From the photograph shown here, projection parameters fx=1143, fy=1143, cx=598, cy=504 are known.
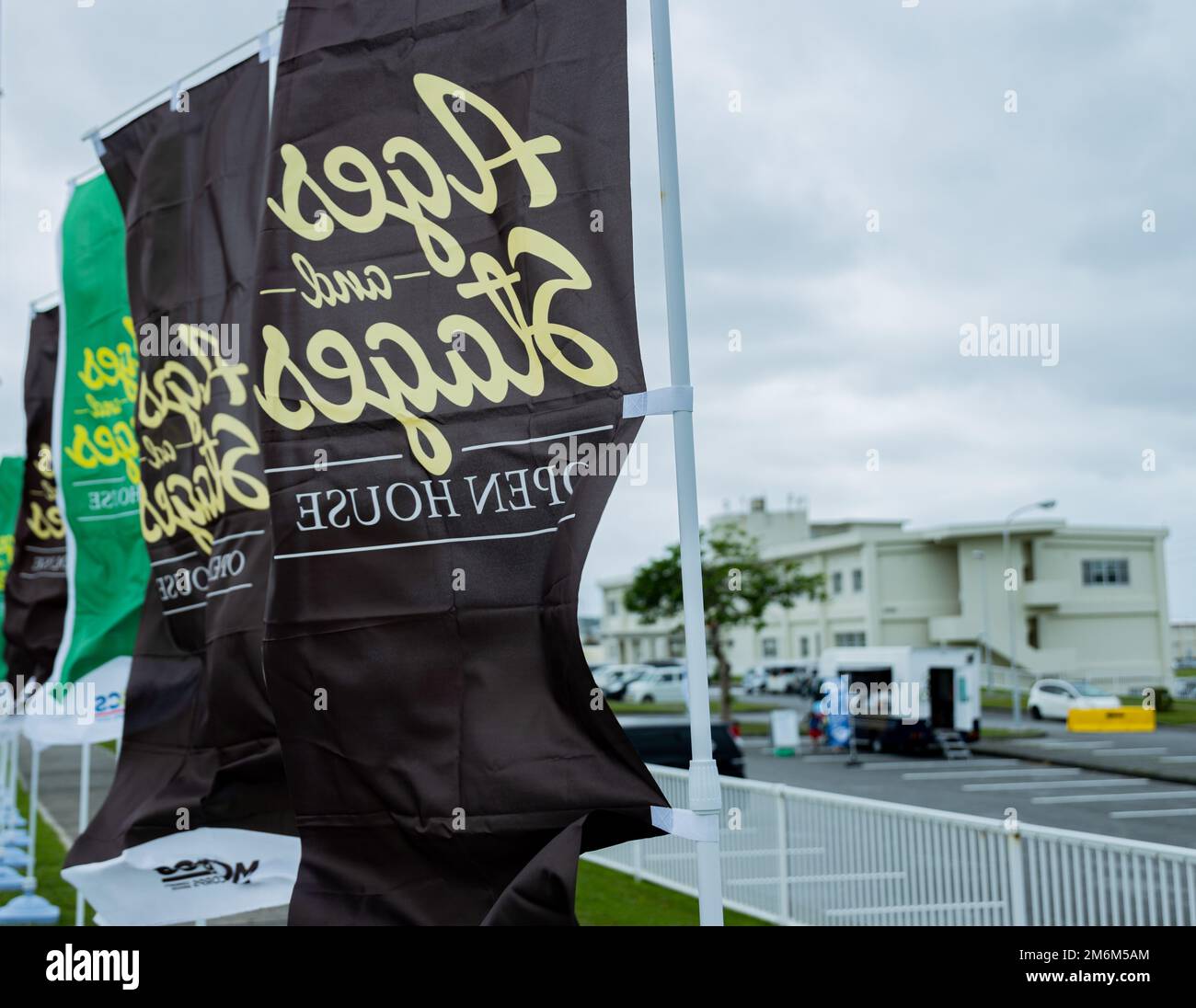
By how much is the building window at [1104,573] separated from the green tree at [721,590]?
17781 millimetres

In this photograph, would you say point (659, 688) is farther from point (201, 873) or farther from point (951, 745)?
point (201, 873)

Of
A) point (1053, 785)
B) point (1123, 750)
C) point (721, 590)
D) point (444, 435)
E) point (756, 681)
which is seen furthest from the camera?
point (756, 681)

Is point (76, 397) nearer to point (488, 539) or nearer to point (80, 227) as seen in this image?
point (80, 227)

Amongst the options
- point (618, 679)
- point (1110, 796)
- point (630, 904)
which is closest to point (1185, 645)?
point (618, 679)

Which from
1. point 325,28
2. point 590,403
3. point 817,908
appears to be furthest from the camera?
point 817,908

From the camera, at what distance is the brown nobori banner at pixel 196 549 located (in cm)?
576

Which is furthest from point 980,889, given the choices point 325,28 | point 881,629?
point 881,629

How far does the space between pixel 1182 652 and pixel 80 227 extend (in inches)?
2403

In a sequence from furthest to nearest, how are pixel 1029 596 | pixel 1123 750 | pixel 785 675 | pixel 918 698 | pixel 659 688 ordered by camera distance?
pixel 785 675 < pixel 1029 596 < pixel 659 688 < pixel 918 698 < pixel 1123 750

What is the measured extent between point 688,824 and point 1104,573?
50515 millimetres

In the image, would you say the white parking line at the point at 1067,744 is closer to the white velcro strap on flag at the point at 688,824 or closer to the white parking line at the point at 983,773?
the white parking line at the point at 983,773

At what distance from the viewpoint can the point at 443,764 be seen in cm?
397

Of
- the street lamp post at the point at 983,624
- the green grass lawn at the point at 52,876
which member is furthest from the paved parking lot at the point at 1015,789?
the street lamp post at the point at 983,624

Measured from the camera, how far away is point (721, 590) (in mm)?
34344
